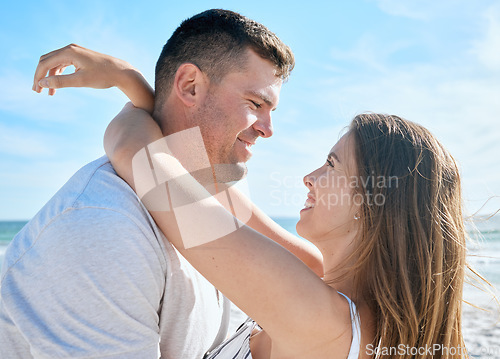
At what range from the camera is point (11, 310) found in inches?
68.4

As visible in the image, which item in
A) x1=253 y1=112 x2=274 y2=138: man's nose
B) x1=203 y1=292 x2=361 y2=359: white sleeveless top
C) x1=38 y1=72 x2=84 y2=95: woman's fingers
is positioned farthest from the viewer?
x1=253 y1=112 x2=274 y2=138: man's nose

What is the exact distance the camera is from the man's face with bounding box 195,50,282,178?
2.63 metres

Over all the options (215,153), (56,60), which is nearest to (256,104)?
(215,153)

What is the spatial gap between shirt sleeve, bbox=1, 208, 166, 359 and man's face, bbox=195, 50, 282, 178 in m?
1.05

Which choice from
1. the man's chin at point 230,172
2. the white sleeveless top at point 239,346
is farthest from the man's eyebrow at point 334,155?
the white sleeveless top at point 239,346

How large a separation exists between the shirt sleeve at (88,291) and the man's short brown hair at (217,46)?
1163 mm

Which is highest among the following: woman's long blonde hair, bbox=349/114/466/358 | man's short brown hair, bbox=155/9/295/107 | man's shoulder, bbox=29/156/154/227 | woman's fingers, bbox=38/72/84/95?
man's short brown hair, bbox=155/9/295/107

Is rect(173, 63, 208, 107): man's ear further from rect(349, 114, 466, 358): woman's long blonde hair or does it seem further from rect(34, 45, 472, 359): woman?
rect(349, 114, 466, 358): woman's long blonde hair

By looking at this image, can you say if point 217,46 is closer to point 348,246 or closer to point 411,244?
point 348,246

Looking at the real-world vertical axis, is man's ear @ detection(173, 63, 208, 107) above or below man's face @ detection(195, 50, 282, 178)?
above

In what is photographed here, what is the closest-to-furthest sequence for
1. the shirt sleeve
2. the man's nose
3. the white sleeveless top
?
the shirt sleeve
the white sleeveless top
the man's nose

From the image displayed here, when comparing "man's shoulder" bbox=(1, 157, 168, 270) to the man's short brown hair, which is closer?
"man's shoulder" bbox=(1, 157, 168, 270)

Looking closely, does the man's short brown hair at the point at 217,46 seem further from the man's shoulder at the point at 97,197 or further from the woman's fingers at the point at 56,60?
the man's shoulder at the point at 97,197

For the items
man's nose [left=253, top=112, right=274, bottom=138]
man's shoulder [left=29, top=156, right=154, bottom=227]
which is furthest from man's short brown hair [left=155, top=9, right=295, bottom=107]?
man's shoulder [left=29, top=156, right=154, bottom=227]
